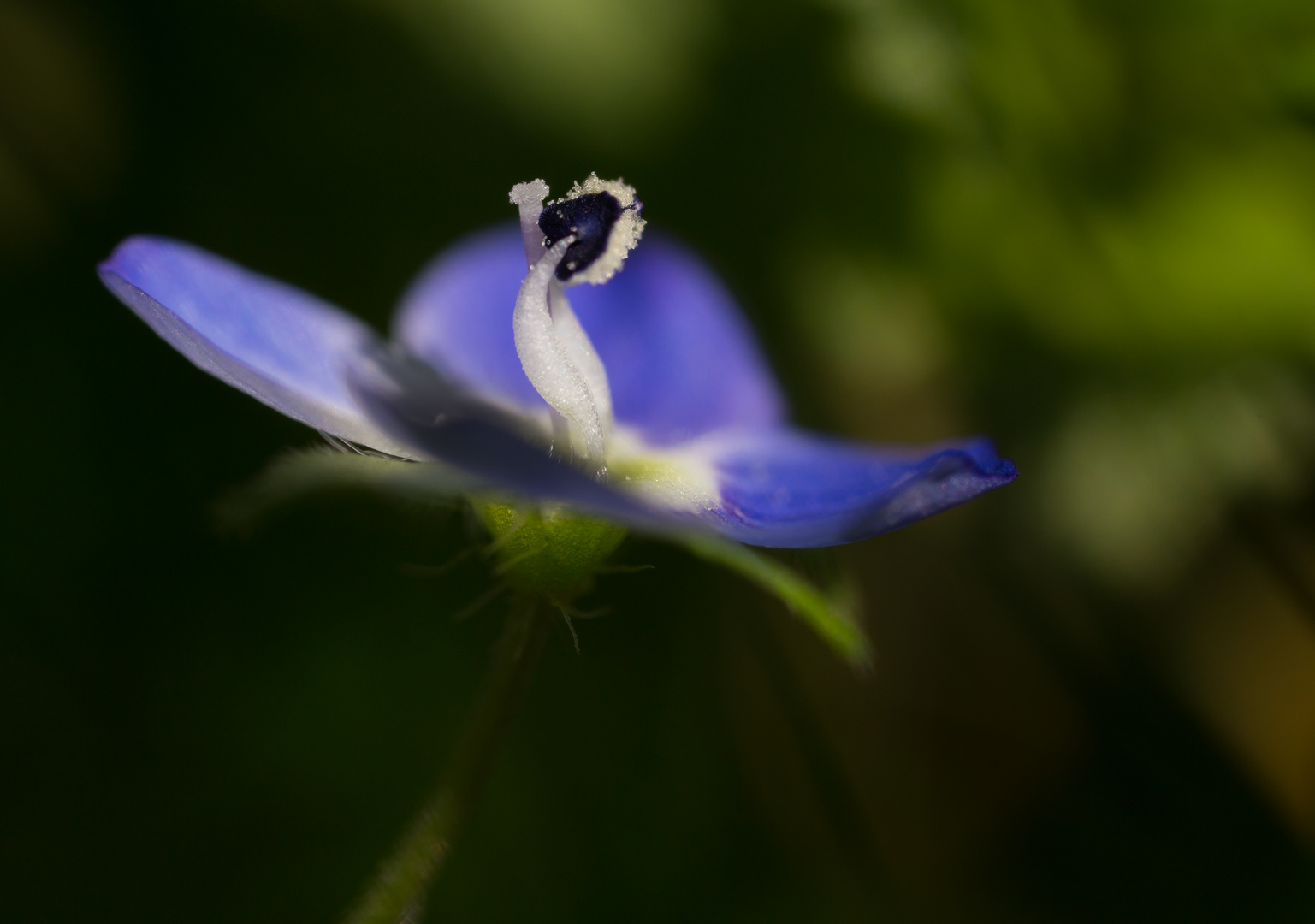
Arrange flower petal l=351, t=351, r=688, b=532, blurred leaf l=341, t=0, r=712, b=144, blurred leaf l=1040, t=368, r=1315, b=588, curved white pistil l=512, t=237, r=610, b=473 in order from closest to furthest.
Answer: flower petal l=351, t=351, r=688, b=532, curved white pistil l=512, t=237, r=610, b=473, blurred leaf l=1040, t=368, r=1315, b=588, blurred leaf l=341, t=0, r=712, b=144

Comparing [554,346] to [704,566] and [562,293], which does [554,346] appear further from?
[704,566]

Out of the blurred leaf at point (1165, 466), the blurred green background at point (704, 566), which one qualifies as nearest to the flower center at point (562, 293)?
the blurred green background at point (704, 566)

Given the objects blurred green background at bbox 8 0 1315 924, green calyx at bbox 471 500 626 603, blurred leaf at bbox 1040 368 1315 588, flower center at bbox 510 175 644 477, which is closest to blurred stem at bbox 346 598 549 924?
green calyx at bbox 471 500 626 603

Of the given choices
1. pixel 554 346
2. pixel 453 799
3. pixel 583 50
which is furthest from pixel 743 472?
pixel 583 50

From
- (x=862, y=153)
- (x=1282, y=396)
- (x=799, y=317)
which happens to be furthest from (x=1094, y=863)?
(x=862, y=153)

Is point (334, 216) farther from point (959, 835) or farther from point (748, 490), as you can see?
point (959, 835)

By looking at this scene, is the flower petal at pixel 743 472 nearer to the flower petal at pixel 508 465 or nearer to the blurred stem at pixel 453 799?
the flower petal at pixel 508 465

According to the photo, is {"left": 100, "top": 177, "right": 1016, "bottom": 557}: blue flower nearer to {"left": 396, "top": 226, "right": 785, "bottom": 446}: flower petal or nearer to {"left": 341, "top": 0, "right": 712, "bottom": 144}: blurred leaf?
{"left": 396, "top": 226, "right": 785, "bottom": 446}: flower petal

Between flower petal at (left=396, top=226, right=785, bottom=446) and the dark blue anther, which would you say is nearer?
the dark blue anther
